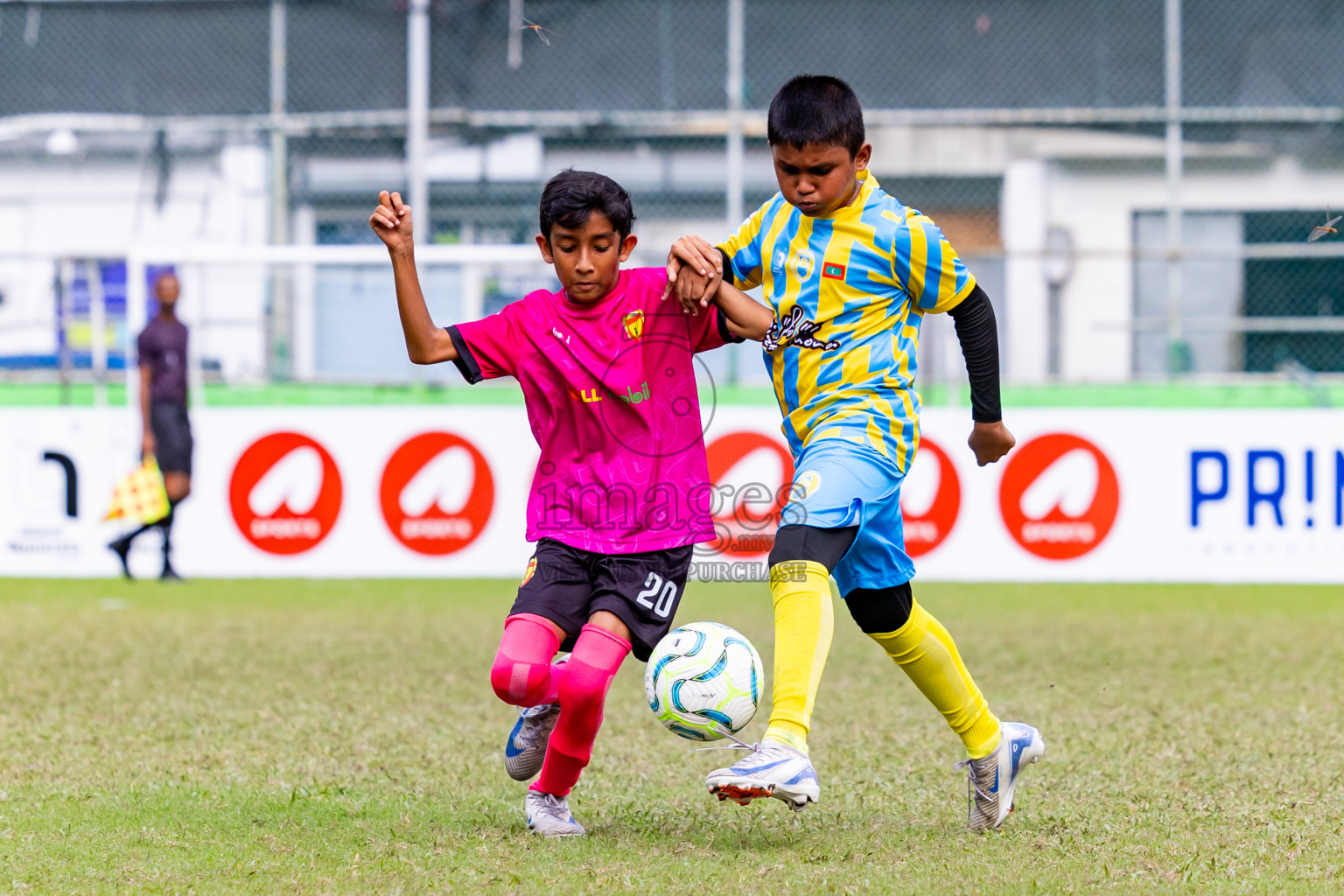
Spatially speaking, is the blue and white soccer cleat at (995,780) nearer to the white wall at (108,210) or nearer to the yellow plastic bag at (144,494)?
the yellow plastic bag at (144,494)

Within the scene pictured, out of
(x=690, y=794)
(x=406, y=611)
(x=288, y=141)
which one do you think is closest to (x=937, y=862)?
(x=690, y=794)

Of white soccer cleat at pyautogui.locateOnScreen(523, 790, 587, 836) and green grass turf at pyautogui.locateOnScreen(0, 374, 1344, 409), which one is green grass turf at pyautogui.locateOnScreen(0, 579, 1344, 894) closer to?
white soccer cleat at pyautogui.locateOnScreen(523, 790, 587, 836)

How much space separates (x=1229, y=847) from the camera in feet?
11.5

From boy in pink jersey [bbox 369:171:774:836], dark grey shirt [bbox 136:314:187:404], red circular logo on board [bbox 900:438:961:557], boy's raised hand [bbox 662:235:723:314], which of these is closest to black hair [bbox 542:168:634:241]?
boy in pink jersey [bbox 369:171:774:836]

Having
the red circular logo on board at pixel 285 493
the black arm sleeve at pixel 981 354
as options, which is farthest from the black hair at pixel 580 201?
the red circular logo on board at pixel 285 493

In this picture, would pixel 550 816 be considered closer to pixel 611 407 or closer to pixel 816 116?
pixel 611 407

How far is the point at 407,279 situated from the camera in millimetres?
3576

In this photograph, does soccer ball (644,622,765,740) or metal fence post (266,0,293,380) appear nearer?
soccer ball (644,622,765,740)

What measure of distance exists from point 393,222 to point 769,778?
4.73 ft

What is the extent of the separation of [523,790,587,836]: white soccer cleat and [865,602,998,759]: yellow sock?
0.82m

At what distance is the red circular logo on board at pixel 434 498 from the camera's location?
10422 millimetres

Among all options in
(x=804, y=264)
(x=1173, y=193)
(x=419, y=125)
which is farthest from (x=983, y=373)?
(x=1173, y=193)

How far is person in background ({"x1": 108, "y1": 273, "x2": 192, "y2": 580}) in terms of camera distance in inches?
412

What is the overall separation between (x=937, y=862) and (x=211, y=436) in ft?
26.7
